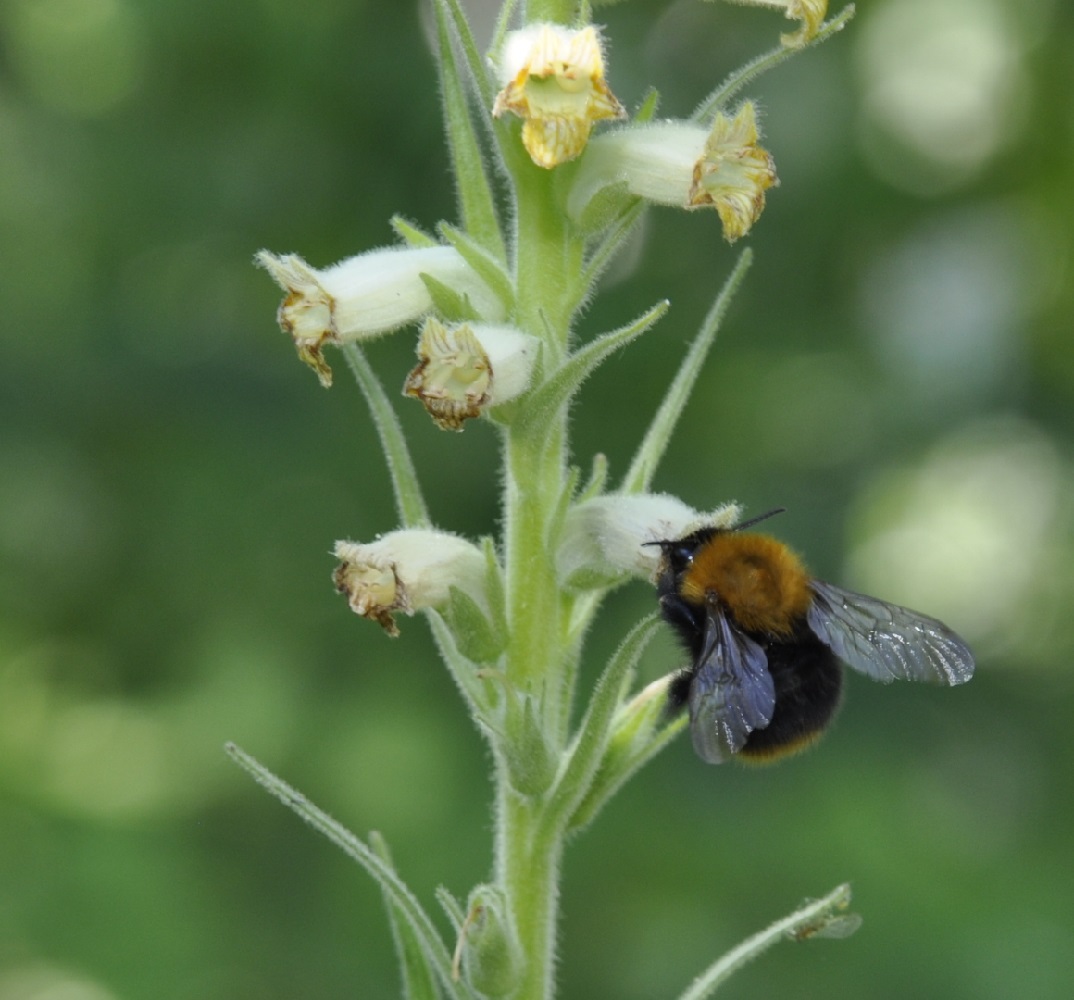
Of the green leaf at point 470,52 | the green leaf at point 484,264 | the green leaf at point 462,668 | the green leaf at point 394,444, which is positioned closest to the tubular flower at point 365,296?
the green leaf at point 484,264

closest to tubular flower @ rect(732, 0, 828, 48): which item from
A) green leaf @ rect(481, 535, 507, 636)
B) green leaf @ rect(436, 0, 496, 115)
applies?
green leaf @ rect(436, 0, 496, 115)

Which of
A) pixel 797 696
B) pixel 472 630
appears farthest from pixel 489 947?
pixel 797 696

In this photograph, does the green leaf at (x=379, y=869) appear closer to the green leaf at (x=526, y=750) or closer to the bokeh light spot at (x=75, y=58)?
the green leaf at (x=526, y=750)

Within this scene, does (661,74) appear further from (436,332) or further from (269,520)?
(436,332)

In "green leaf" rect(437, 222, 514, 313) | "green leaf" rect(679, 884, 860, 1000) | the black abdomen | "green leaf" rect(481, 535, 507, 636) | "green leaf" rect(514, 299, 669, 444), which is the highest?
"green leaf" rect(437, 222, 514, 313)

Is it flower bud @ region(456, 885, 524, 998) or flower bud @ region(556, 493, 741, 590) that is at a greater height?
flower bud @ region(556, 493, 741, 590)

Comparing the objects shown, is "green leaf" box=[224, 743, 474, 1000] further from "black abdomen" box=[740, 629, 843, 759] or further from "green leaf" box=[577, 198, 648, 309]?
"green leaf" box=[577, 198, 648, 309]
